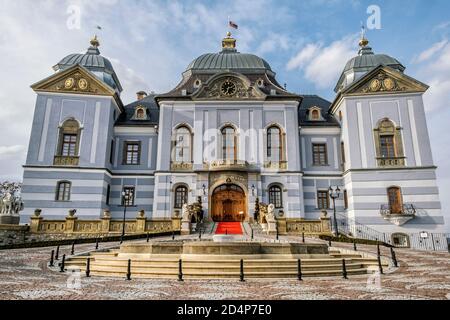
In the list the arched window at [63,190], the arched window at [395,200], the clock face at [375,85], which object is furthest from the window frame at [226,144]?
the arched window at [63,190]

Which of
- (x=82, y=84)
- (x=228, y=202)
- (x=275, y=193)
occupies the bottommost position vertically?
(x=228, y=202)

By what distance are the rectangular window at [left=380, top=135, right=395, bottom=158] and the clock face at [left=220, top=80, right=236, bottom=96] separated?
14.6m

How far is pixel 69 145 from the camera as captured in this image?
3209 cm

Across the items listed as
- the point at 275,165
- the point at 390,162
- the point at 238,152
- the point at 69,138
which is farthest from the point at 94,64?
the point at 390,162

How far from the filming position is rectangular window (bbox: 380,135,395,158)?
1219 inches

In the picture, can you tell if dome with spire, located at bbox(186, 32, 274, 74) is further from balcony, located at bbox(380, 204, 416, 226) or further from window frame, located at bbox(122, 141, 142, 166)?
balcony, located at bbox(380, 204, 416, 226)

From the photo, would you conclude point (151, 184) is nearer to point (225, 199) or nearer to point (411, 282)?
point (225, 199)

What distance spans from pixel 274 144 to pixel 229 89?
7011mm

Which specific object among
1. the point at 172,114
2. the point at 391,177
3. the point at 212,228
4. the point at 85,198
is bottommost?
the point at 212,228

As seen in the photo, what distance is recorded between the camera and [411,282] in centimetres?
1071

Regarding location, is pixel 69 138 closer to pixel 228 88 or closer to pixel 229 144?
pixel 229 144

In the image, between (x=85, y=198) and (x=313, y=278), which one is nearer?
(x=313, y=278)
